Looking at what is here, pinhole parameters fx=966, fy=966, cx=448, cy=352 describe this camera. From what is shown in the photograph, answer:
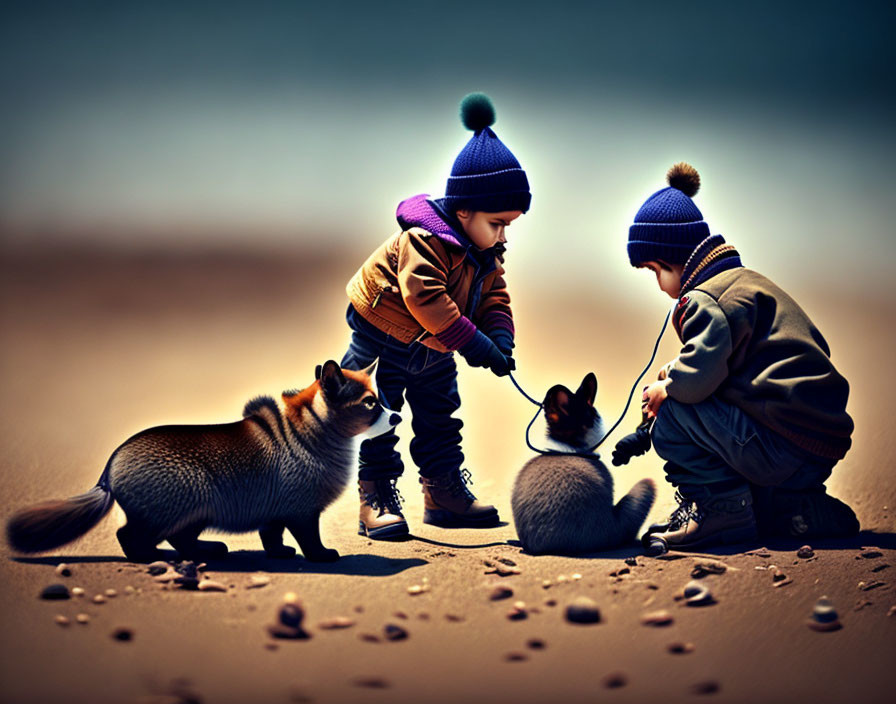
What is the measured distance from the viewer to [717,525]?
11.9 feet

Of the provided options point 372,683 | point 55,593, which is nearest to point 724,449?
point 372,683

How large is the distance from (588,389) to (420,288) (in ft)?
2.52

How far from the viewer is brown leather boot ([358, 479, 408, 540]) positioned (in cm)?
395

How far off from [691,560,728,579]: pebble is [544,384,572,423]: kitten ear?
2.56ft

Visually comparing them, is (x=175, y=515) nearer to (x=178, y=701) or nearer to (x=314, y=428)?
(x=314, y=428)

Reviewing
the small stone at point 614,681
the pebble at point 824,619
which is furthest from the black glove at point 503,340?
the small stone at point 614,681

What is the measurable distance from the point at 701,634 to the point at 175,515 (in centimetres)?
176

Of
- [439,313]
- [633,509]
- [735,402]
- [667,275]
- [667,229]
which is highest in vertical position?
[667,229]

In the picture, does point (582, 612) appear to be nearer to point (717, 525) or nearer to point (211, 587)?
point (717, 525)

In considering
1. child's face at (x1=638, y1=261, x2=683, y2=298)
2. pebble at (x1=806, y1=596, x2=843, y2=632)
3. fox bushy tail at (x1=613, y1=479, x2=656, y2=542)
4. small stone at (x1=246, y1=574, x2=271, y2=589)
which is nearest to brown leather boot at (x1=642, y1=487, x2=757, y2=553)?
fox bushy tail at (x1=613, y1=479, x2=656, y2=542)

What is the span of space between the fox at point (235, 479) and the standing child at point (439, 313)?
1.38ft

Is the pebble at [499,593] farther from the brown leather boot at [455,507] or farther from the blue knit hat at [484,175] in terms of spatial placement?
the blue knit hat at [484,175]

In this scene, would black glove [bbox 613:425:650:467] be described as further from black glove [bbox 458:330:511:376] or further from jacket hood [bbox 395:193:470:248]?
jacket hood [bbox 395:193:470:248]

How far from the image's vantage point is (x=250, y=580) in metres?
3.23
